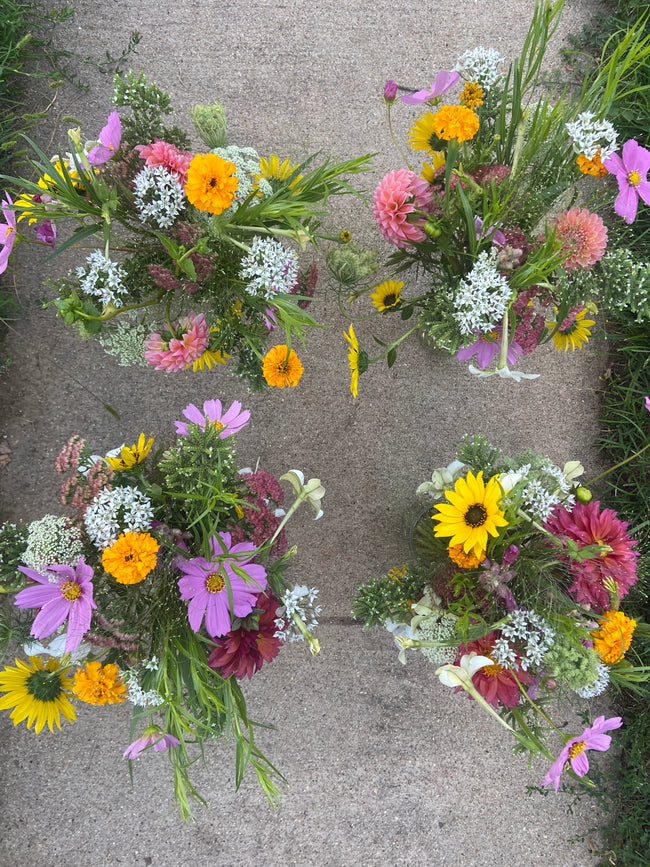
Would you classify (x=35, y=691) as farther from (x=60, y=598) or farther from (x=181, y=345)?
(x=181, y=345)

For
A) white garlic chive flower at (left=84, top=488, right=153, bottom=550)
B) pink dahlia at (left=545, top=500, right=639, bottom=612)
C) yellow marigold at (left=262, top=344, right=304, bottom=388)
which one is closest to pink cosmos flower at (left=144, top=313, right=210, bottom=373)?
yellow marigold at (left=262, top=344, right=304, bottom=388)

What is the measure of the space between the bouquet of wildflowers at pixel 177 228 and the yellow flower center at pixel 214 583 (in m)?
0.36

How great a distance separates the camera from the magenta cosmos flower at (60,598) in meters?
0.92

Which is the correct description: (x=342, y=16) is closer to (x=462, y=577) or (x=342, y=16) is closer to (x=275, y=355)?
(x=275, y=355)

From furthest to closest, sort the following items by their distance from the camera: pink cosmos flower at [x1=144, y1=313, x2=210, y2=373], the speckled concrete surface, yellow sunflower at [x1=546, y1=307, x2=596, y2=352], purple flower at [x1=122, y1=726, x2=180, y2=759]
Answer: the speckled concrete surface → yellow sunflower at [x1=546, y1=307, x2=596, y2=352] → pink cosmos flower at [x1=144, y1=313, x2=210, y2=373] → purple flower at [x1=122, y1=726, x2=180, y2=759]

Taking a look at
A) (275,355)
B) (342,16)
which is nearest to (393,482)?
(275,355)

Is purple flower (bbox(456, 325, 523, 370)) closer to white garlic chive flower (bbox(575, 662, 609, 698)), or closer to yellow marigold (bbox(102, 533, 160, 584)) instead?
white garlic chive flower (bbox(575, 662, 609, 698))

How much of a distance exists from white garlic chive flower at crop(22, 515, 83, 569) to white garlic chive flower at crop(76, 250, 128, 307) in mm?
382

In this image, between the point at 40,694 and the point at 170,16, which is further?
the point at 170,16

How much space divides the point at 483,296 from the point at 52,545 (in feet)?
2.65

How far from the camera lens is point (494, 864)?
1429mm

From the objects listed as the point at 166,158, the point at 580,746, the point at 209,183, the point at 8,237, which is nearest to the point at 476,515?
the point at 580,746

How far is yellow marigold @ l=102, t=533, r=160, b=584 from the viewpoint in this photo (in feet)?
2.65

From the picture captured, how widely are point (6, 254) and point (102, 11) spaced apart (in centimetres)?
82
